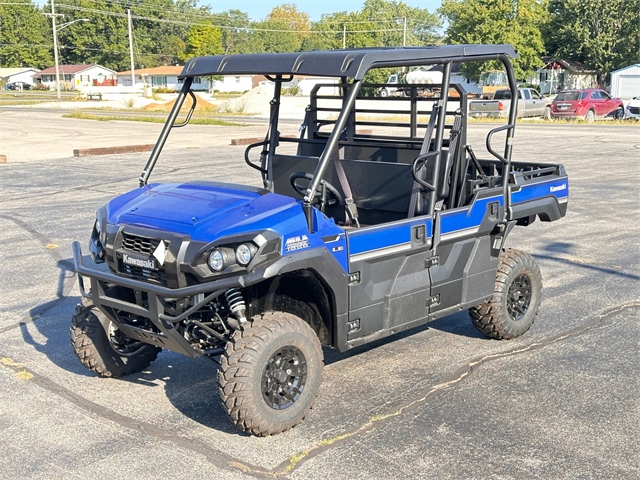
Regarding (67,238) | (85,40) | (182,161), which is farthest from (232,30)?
(67,238)

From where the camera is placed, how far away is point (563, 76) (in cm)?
6550

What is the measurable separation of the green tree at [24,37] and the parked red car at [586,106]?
96.1 m

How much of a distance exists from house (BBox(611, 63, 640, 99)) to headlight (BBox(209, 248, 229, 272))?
186 ft

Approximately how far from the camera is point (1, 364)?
20.3 feet

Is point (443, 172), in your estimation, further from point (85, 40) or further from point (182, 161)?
point (85, 40)

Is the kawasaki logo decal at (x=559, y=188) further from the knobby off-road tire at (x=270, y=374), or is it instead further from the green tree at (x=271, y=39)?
the green tree at (x=271, y=39)

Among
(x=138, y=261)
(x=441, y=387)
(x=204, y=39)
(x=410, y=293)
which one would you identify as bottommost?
(x=441, y=387)

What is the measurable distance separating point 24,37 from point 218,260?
414ft

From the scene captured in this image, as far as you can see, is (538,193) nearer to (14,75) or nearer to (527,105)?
(527,105)

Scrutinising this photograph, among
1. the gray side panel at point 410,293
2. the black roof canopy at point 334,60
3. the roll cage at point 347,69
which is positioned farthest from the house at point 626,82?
the gray side panel at point 410,293

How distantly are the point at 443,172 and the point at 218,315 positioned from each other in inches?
82.0

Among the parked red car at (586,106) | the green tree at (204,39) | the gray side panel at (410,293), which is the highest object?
the green tree at (204,39)

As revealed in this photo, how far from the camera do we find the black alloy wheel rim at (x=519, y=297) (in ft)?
22.0

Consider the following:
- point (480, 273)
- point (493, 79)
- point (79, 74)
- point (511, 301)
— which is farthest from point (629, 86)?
point (79, 74)
